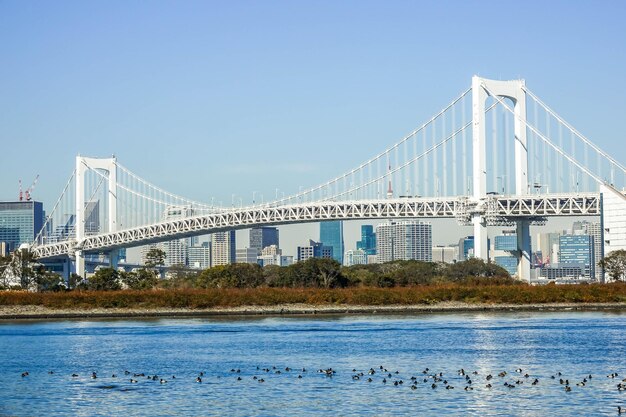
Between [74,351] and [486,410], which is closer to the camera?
[486,410]

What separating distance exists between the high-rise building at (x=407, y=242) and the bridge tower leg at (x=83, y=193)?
99914 millimetres

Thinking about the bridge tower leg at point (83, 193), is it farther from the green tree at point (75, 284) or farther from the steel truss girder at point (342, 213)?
the green tree at point (75, 284)

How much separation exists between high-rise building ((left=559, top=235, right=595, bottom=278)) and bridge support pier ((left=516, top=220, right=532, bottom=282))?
4610 inches

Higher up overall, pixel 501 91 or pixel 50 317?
pixel 501 91

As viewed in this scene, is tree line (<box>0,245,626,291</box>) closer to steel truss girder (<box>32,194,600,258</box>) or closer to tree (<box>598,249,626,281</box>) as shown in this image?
tree (<box>598,249,626,281</box>)

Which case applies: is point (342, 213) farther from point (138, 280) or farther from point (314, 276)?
point (138, 280)

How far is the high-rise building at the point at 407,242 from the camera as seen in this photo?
189125 mm

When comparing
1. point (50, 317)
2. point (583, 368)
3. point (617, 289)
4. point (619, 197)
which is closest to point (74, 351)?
point (583, 368)

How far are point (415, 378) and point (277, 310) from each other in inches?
1040

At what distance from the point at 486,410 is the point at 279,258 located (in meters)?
172

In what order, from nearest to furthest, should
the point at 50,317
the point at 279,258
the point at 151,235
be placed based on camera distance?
the point at 50,317 → the point at 151,235 → the point at 279,258

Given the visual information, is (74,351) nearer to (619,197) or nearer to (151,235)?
(619,197)

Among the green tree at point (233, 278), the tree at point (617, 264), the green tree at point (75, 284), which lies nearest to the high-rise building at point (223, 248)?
the green tree at point (75, 284)

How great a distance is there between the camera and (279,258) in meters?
192
